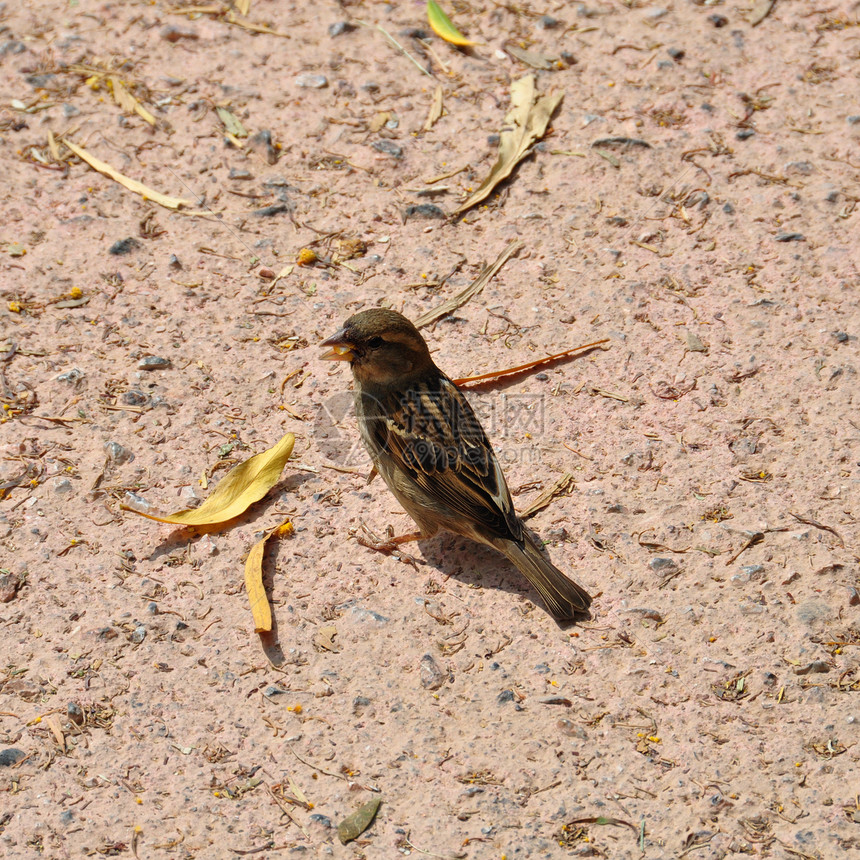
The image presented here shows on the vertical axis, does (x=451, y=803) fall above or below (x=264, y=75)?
below

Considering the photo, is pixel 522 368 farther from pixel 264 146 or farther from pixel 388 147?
pixel 264 146

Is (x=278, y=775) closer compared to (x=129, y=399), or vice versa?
(x=278, y=775)

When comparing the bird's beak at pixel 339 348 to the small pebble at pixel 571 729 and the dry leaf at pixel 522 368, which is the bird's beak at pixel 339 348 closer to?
the dry leaf at pixel 522 368

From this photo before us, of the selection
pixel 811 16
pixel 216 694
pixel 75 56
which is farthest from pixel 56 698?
pixel 811 16

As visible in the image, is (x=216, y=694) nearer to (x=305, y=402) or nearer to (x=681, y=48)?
(x=305, y=402)

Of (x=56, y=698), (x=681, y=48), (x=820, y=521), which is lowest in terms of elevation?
(x=56, y=698)

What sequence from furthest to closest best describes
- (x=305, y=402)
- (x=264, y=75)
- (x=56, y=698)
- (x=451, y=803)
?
(x=264, y=75), (x=305, y=402), (x=56, y=698), (x=451, y=803)

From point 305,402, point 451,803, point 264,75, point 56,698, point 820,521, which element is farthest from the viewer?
point 264,75
